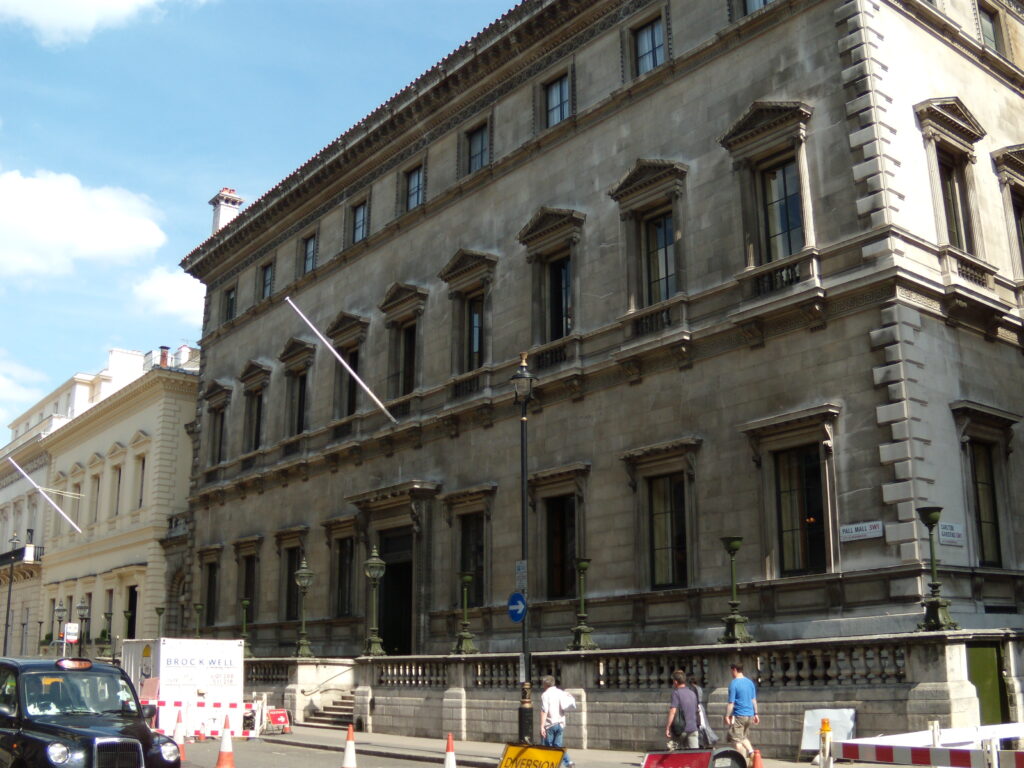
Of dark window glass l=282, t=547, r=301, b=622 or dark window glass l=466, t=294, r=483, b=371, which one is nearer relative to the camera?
dark window glass l=466, t=294, r=483, b=371

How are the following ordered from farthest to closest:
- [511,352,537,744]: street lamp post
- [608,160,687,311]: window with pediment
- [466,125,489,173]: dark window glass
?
[466,125,489,173]: dark window glass < [608,160,687,311]: window with pediment < [511,352,537,744]: street lamp post

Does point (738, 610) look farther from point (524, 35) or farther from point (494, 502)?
point (524, 35)

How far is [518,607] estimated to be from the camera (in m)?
20.5

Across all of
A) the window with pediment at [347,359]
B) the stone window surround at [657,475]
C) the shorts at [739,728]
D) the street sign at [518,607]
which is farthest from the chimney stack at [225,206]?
the shorts at [739,728]

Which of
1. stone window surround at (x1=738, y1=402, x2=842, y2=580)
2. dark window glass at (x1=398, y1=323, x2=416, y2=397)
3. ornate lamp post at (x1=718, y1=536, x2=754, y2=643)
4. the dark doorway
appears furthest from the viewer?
dark window glass at (x1=398, y1=323, x2=416, y2=397)

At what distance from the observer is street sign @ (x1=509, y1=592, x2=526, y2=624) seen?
2020 cm

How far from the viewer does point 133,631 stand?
4684 cm

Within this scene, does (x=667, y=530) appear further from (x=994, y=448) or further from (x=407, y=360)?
(x=407, y=360)

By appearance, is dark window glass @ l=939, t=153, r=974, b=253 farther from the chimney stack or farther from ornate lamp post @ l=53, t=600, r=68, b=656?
ornate lamp post @ l=53, t=600, r=68, b=656

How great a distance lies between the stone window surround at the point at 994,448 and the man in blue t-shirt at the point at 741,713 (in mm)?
5663

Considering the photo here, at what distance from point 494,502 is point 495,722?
6527 mm

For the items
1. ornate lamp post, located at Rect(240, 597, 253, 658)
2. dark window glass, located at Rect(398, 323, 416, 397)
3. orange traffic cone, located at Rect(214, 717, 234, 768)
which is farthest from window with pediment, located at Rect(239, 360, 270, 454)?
orange traffic cone, located at Rect(214, 717, 234, 768)

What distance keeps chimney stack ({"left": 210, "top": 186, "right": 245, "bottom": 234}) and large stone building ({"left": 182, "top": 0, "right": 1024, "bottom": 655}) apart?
1737 centimetres

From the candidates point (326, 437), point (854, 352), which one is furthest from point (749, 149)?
point (326, 437)
